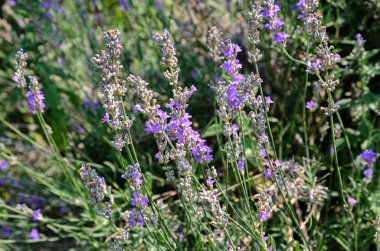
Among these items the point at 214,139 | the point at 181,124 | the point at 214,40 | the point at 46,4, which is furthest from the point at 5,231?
the point at 181,124

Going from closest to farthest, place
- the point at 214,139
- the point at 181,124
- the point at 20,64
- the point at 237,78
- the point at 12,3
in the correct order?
the point at 181,124
the point at 237,78
the point at 20,64
the point at 214,139
the point at 12,3

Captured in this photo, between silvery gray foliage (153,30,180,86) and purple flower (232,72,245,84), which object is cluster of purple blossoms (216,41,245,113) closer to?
purple flower (232,72,245,84)

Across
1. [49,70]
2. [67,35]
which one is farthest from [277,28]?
[67,35]

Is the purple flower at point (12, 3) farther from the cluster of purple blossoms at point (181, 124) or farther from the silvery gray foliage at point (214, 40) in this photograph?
the cluster of purple blossoms at point (181, 124)

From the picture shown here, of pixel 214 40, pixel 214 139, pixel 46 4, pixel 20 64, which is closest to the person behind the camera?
pixel 20 64

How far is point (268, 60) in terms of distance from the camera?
111 inches

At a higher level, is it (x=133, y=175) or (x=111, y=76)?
(x=111, y=76)

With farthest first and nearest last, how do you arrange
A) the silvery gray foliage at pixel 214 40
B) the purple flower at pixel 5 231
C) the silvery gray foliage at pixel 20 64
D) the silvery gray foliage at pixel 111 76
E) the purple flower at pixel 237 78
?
the purple flower at pixel 5 231
the silvery gray foliage at pixel 214 40
the silvery gray foliage at pixel 20 64
the purple flower at pixel 237 78
the silvery gray foliage at pixel 111 76

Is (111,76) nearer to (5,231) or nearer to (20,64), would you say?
(20,64)

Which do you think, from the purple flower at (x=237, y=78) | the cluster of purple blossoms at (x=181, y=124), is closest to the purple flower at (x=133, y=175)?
the cluster of purple blossoms at (x=181, y=124)

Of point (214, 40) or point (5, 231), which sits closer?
point (214, 40)

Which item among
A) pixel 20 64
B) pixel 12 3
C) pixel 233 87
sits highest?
pixel 12 3

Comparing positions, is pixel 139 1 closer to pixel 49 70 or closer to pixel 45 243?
pixel 49 70

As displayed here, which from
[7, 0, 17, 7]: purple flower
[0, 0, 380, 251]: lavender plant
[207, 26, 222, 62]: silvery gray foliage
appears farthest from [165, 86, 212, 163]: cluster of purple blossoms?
[7, 0, 17, 7]: purple flower
